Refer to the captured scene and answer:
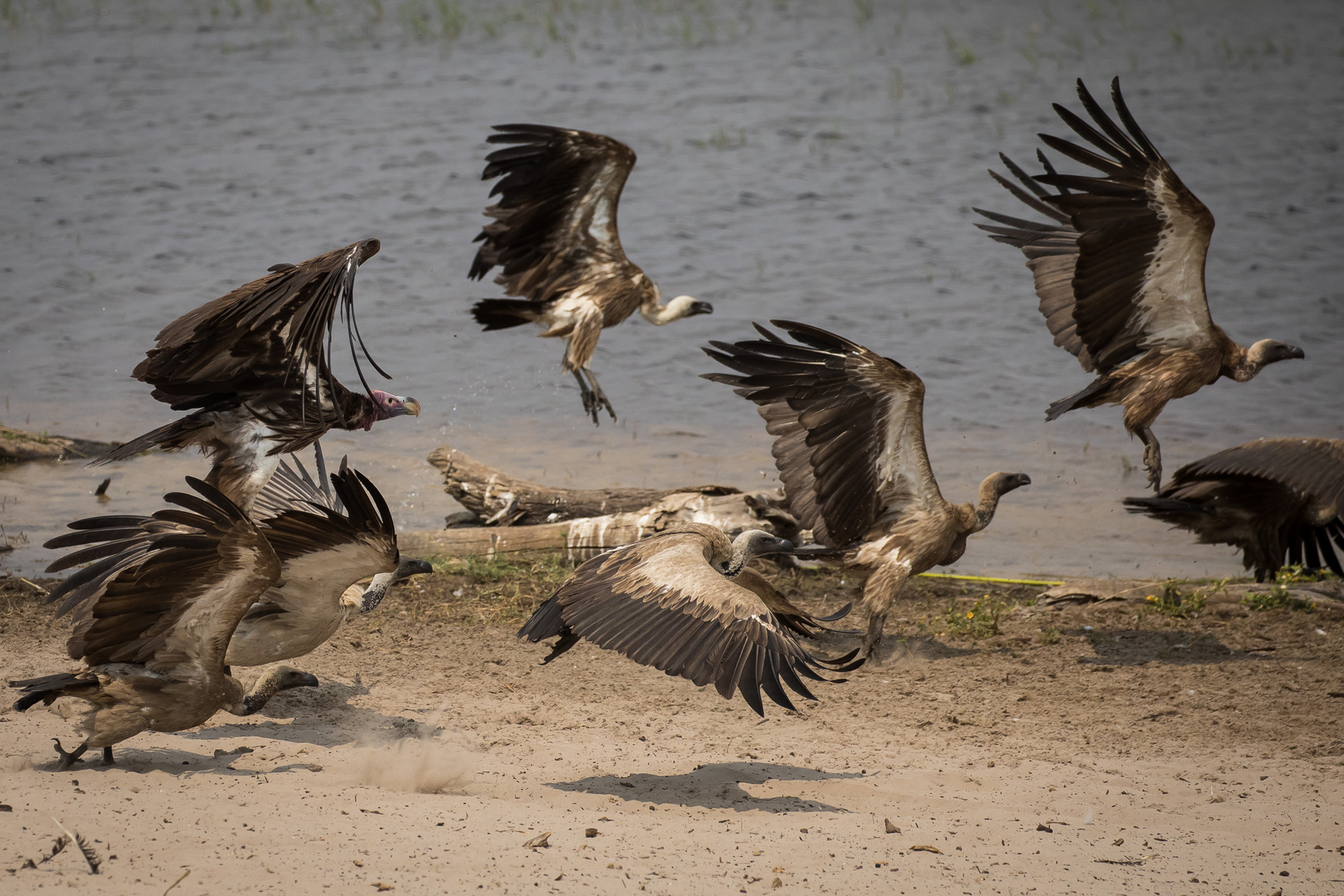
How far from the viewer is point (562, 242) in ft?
30.4

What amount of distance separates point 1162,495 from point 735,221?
880cm

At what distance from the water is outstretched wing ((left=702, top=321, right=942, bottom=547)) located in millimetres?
2238

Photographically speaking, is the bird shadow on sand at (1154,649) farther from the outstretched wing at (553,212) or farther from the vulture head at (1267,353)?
the outstretched wing at (553,212)

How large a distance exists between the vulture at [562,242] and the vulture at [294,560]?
403 cm

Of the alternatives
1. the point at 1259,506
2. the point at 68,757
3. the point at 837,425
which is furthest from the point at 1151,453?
the point at 68,757

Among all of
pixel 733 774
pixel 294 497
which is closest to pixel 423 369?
pixel 294 497

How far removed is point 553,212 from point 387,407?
9.31 ft

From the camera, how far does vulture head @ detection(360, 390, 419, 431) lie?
6.63 meters

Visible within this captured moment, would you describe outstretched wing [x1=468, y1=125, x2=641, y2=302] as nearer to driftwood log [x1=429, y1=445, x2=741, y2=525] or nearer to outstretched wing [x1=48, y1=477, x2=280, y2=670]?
driftwood log [x1=429, y1=445, x2=741, y2=525]

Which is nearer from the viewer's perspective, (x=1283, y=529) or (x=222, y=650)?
(x=222, y=650)

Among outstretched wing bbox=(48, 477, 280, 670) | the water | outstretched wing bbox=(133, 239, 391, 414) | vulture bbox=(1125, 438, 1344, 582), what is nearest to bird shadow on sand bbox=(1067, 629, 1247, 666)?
vulture bbox=(1125, 438, 1344, 582)

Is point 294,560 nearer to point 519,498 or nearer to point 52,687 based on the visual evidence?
point 52,687

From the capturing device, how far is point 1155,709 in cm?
615

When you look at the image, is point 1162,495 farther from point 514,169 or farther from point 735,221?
point 735,221
